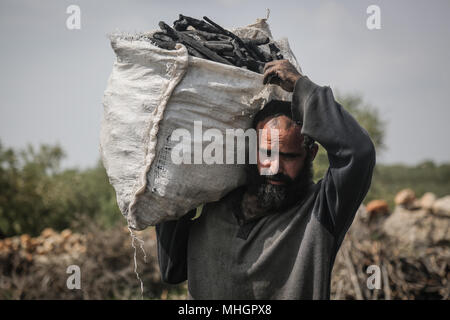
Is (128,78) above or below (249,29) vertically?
below

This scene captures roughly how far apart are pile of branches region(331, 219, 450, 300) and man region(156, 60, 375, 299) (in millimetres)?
3125

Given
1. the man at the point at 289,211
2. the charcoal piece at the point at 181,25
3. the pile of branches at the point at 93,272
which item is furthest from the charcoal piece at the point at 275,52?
the pile of branches at the point at 93,272

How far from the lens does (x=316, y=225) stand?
1847 millimetres

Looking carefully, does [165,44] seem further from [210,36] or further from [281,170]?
[281,170]

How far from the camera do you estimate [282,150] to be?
1.85m

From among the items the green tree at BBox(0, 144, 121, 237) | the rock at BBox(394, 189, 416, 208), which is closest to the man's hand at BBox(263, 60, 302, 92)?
the rock at BBox(394, 189, 416, 208)

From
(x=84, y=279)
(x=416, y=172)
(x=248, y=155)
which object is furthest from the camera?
(x=416, y=172)

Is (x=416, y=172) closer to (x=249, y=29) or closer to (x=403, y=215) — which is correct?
(x=403, y=215)

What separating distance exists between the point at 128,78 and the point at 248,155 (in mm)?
679

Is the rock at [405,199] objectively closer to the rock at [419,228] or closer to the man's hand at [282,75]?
the rock at [419,228]

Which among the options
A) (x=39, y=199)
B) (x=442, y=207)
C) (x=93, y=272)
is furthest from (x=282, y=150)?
(x=39, y=199)

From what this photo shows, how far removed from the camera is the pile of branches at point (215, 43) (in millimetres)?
1853

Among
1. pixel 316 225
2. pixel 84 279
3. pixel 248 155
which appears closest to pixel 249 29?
pixel 248 155

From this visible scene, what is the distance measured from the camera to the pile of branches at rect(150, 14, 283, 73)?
72.9 inches
